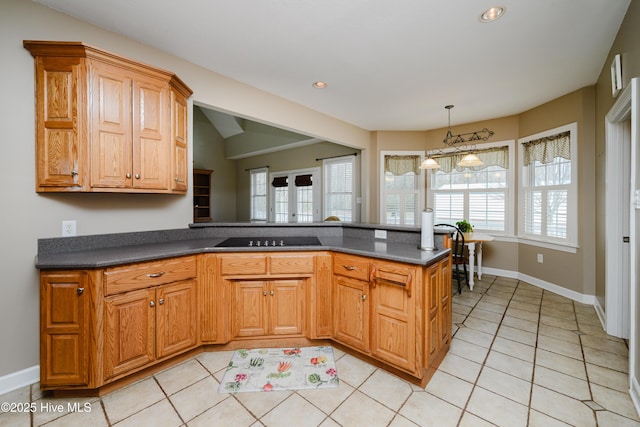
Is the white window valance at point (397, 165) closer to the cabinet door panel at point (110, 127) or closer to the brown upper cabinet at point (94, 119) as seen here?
the brown upper cabinet at point (94, 119)

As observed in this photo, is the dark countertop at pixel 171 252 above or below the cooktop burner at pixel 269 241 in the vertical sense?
below

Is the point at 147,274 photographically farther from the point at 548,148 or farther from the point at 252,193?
the point at 252,193

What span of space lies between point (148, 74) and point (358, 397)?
2.80 metres

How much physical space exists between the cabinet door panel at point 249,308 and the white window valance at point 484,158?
411cm

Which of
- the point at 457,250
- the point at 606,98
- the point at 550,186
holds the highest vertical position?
the point at 606,98

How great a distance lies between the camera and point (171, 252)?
78.6 inches

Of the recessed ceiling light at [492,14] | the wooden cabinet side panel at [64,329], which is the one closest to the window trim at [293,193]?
the recessed ceiling light at [492,14]

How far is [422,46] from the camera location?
237 cm

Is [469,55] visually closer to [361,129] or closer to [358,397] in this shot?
[361,129]

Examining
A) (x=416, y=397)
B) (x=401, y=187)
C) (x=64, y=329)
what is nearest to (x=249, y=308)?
(x=64, y=329)

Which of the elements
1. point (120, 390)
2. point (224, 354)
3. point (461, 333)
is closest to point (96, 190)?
point (120, 390)

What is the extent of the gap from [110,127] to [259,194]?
517 centimetres

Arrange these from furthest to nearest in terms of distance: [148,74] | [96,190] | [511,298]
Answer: [511,298] → [148,74] → [96,190]

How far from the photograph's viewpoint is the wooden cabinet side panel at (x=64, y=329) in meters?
1.65
